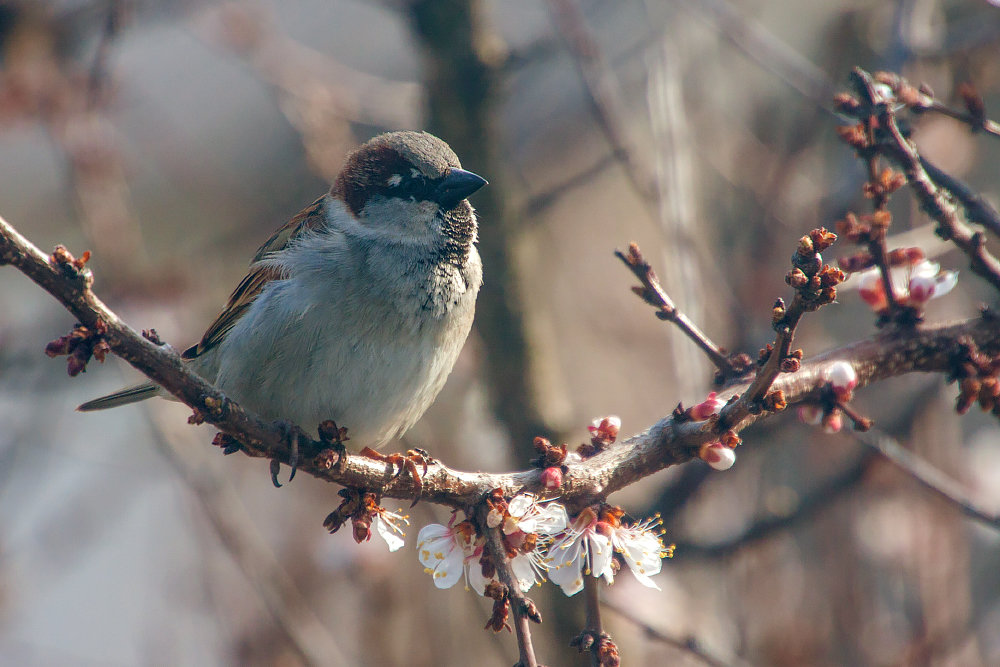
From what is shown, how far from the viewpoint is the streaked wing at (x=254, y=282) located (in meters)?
3.49

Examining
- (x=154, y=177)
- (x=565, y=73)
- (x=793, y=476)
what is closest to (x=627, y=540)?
(x=793, y=476)

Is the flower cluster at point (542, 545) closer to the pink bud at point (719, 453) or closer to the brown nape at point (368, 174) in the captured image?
the pink bud at point (719, 453)

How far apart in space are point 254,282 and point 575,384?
3.83m

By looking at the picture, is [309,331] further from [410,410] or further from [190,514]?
[190,514]

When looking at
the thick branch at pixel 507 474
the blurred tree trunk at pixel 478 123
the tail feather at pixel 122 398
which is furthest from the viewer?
the blurred tree trunk at pixel 478 123

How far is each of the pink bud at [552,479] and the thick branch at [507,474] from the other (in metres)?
0.04

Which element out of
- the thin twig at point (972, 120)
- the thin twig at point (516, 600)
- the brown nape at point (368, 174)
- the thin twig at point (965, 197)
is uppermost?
the brown nape at point (368, 174)

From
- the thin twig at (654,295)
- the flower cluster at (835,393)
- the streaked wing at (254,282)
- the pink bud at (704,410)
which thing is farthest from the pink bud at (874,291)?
the streaked wing at (254,282)

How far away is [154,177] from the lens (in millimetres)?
10164

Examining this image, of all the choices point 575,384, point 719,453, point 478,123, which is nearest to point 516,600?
point 719,453

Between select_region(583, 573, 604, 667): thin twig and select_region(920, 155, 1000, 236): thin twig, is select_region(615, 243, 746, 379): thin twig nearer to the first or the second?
select_region(583, 573, 604, 667): thin twig

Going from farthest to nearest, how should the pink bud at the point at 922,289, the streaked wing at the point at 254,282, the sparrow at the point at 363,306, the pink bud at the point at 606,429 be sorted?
1. the streaked wing at the point at 254,282
2. the sparrow at the point at 363,306
3. the pink bud at the point at 922,289
4. the pink bud at the point at 606,429

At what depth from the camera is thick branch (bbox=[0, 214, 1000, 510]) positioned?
1773 mm

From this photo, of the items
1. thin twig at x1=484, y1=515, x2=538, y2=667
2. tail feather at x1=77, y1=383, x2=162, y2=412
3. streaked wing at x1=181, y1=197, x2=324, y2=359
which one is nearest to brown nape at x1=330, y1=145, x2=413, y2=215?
streaked wing at x1=181, y1=197, x2=324, y2=359
